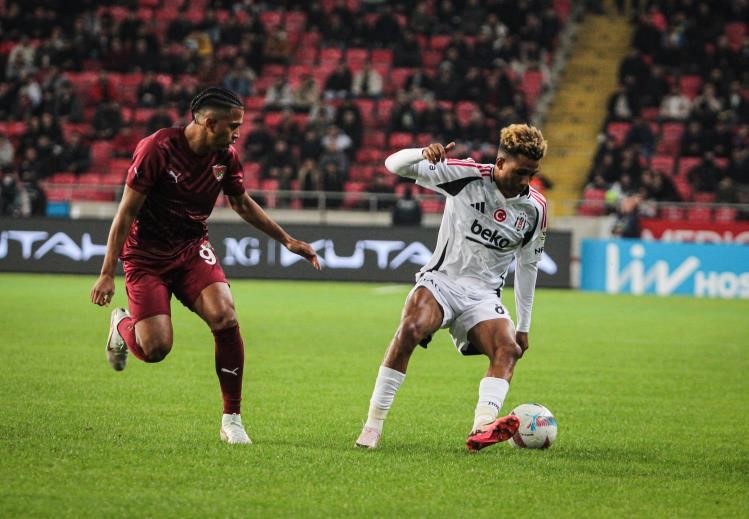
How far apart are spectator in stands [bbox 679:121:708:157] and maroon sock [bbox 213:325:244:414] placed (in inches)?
747

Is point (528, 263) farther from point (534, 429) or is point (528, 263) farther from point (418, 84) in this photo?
point (418, 84)

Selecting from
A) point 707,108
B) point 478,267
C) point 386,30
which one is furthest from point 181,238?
point 386,30

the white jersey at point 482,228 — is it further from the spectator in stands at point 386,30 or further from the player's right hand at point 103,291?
the spectator in stands at point 386,30

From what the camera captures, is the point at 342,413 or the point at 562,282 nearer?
the point at 342,413

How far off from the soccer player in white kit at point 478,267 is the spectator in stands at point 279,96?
65.3 feet

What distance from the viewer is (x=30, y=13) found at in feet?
96.0

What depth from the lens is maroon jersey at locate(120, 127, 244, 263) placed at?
21.4 ft

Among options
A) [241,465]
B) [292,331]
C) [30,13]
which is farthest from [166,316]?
[30,13]

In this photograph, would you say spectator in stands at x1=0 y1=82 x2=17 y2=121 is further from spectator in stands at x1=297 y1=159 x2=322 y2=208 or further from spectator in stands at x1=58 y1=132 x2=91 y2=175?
spectator in stands at x1=297 y1=159 x2=322 y2=208

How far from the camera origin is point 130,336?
22.5 ft

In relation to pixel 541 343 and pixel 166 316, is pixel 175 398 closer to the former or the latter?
pixel 166 316

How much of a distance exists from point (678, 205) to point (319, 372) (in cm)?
1321

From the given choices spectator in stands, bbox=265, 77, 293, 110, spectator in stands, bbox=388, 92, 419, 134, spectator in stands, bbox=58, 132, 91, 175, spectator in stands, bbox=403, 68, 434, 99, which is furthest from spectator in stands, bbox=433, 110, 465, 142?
spectator in stands, bbox=58, 132, 91, 175

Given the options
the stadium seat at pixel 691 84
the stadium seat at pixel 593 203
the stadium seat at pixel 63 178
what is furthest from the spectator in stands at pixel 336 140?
the stadium seat at pixel 691 84
